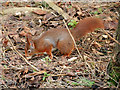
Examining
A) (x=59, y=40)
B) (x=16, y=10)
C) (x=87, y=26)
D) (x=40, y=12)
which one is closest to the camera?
(x=87, y=26)

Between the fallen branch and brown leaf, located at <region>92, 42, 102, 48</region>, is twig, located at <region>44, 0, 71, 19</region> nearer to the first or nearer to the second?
the fallen branch

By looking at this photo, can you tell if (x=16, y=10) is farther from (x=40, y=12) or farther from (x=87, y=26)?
(x=87, y=26)

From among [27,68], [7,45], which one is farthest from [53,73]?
[7,45]

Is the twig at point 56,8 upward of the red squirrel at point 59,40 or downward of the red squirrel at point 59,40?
upward

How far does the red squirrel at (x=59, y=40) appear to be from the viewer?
15.3 feet

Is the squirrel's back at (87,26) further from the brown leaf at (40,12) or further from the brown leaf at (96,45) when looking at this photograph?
the brown leaf at (40,12)

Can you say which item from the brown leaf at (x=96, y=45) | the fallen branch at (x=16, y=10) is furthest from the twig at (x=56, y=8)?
the brown leaf at (x=96, y=45)

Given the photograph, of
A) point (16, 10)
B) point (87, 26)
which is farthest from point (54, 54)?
point (16, 10)

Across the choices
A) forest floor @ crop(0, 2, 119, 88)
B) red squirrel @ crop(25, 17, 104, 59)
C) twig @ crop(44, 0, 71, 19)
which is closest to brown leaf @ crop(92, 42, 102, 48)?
forest floor @ crop(0, 2, 119, 88)

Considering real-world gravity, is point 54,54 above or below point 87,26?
below

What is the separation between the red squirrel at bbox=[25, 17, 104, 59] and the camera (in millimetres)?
4648

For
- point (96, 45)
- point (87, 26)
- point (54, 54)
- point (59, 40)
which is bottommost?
point (54, 54)

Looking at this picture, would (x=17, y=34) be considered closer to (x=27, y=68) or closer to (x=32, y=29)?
(x=32, y=29)

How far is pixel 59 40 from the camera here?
15.9 feet
